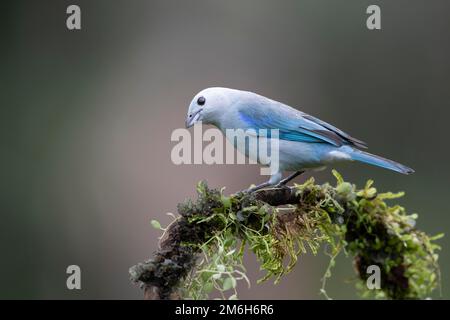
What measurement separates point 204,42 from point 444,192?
3.74 metres

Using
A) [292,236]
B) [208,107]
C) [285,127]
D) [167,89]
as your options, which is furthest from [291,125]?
[167,89]

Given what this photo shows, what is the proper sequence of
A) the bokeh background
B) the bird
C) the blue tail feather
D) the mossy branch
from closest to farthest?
1. the mossy branch
2. the blue tail feather
3. the bird
4. the bokeh background

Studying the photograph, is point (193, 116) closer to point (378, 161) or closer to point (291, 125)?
point (291, 125)

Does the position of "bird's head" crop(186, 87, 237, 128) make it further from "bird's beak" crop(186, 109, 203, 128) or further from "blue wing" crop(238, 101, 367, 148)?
"blue wing" crop(238, 101, 367, 148)

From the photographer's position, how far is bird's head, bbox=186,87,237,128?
15.3 feet

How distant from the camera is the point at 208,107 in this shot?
467 centimetres

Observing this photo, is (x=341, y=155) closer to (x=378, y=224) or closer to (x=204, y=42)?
(x=378, y=224)

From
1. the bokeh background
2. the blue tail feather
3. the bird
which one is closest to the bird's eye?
the bird

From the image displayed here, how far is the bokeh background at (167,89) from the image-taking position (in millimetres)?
7895

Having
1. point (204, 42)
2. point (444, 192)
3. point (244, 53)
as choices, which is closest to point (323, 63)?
point (244, 53)

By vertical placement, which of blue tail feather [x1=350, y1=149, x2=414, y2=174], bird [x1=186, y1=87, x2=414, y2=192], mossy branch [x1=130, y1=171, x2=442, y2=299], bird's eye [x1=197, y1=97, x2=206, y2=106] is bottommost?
mossy branch [x1=130, y1=171, x2=442, y2=299]

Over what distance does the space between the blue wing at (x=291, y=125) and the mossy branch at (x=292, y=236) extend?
89cm

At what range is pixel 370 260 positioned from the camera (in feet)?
12.0

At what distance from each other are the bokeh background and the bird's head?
3.04 meters
